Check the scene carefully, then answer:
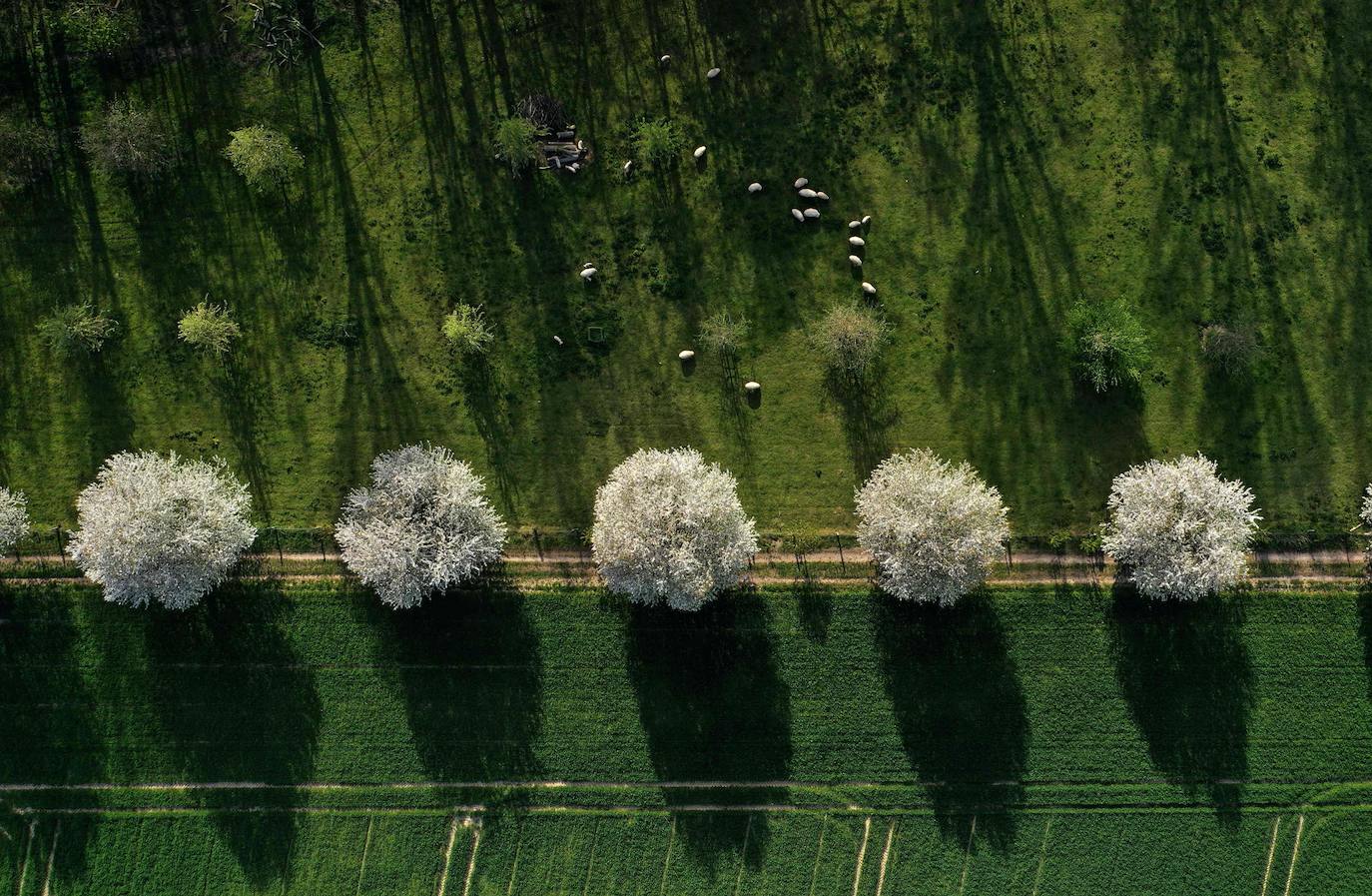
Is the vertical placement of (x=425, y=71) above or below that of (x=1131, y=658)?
above

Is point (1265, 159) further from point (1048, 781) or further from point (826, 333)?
point (1048, 781)

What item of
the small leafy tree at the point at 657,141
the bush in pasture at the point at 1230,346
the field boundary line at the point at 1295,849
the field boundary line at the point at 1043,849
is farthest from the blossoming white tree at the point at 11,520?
the field boundary line at the point at 1295,849

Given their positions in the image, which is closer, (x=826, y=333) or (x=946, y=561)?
(x=946, y=561)

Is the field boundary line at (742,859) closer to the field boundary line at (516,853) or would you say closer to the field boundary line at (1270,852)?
the field boundary line at (516,853)

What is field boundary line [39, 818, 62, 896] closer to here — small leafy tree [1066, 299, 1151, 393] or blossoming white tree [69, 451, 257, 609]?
blossoming white tree [69, 451, 257, 609]

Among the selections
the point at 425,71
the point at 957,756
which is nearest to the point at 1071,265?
the point at 957,756

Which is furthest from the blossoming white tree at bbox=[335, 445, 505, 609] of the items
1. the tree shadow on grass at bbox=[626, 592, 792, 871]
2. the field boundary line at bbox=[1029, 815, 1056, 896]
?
the field boundary line at bbox=[1029, 815, 1056, 896]

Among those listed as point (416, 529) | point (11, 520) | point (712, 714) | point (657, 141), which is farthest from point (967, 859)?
point (11, 520)
